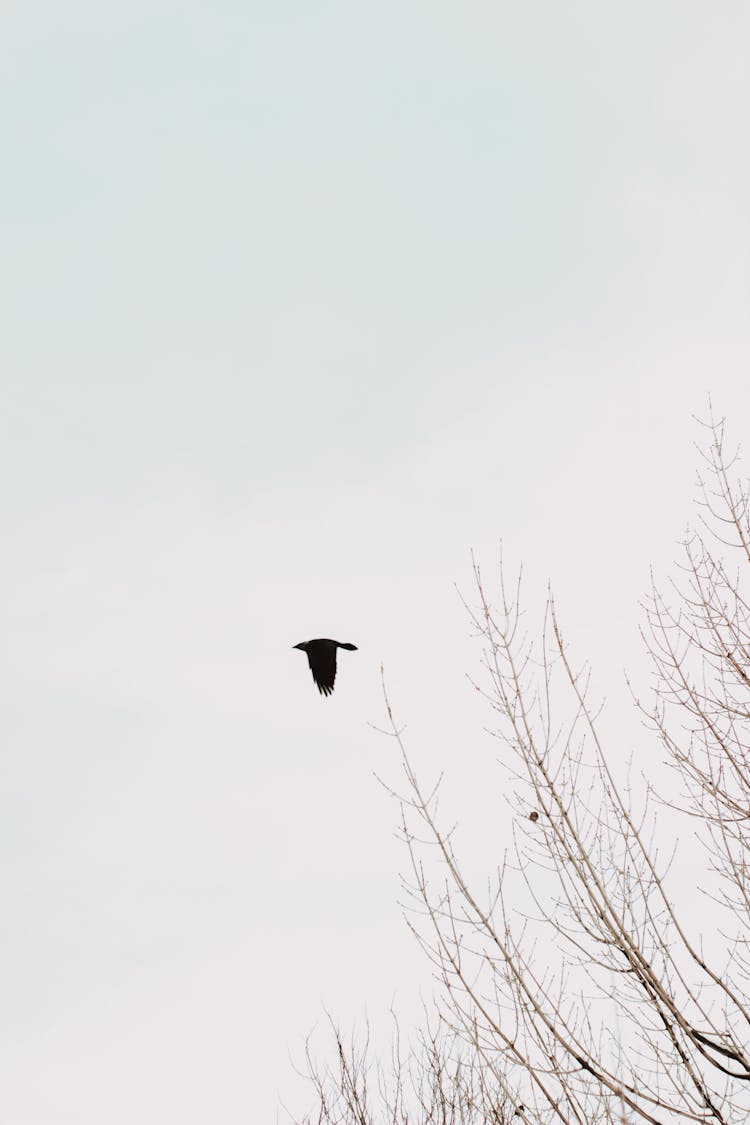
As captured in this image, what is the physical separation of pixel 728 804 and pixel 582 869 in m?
1.35

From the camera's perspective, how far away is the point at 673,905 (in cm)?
482

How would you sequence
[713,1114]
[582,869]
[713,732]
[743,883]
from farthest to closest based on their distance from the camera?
[713,732]
[743,883]
[582,869]
[713,1114]

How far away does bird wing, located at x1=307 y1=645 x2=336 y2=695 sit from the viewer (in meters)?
10.3

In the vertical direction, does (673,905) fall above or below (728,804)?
below

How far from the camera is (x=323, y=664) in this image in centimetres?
1036

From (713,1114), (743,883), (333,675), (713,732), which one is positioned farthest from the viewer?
(333,675)

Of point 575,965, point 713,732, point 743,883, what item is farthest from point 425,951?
point 713,732

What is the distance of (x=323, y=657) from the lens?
1038 cm

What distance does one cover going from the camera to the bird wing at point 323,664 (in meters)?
10.3

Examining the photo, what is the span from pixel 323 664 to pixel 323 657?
0.06m

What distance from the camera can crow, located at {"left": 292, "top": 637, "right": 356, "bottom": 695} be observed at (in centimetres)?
1029

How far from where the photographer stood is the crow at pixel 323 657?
10289 millimetres

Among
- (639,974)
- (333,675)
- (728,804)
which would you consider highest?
(333,675)

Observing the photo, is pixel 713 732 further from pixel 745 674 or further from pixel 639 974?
pixel 639 974
